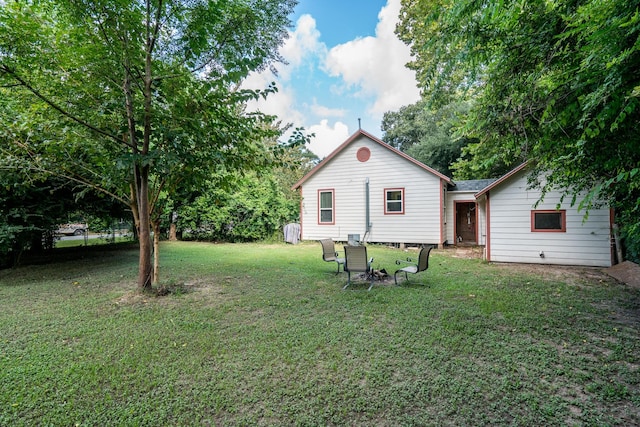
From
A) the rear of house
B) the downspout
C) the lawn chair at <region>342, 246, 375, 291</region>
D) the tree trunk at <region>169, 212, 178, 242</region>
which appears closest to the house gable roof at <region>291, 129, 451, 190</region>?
→ the rear of house

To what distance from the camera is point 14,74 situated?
3.75 m

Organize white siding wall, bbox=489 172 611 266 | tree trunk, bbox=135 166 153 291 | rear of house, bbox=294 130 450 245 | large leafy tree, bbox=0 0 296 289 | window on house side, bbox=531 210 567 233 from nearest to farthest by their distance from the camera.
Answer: large leafy tree, bbox=0 0 296 289 → tree trunk, bbox=135 166 153 291 → white siding wall, bbox=489 172 611 266 → window on house side, bbox=531 210 567 233 → rear of house, bbox=294 130 450 245

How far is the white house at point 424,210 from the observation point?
832 cm

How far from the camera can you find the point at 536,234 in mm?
8469

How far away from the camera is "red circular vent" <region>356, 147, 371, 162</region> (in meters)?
13.4

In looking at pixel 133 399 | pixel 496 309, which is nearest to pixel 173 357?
pixel 133 399

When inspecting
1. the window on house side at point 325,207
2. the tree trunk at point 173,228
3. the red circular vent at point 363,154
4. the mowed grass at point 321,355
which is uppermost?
the red circular vent at point 363,154

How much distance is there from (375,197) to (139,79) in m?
10.2

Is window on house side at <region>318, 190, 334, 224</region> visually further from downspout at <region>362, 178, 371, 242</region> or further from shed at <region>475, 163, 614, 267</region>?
shed at <region>475, 163, 614, 267</region>

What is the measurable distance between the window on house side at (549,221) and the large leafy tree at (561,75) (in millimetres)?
3697

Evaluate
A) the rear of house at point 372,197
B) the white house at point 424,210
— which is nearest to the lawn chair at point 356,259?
the white house at point 424,210

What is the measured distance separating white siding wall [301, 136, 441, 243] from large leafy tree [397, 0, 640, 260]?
6.92 metres

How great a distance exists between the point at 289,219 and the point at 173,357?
13.1 metres

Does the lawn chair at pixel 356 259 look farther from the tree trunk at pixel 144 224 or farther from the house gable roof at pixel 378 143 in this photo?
the house gable roof at pixel 378 143
